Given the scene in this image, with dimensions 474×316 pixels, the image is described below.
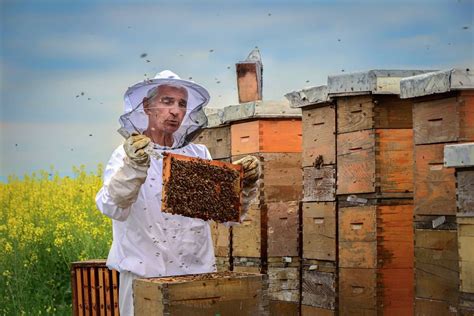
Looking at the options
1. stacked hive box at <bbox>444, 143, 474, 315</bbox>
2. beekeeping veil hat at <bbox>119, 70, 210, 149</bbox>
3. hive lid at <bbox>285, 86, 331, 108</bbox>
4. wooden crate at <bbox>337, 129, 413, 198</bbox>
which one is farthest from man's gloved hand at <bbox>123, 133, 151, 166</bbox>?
hive lid at <bbox>285, 86, 331, 108</bbox>

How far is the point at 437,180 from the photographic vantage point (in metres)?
5.58

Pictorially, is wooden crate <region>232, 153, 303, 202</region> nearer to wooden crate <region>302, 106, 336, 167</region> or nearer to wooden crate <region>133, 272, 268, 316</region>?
wooden crate <region>302, 106, 336, 167</region>

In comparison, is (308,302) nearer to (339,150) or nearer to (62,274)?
(339,150)

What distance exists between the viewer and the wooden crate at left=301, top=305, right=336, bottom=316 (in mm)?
7005

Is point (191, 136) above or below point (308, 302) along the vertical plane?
above

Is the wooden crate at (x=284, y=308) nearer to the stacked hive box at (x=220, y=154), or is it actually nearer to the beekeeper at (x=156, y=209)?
the stacked hive box at (x=220, y=154)

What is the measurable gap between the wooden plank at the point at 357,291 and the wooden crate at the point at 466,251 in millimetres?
1485

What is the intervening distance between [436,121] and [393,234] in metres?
1.18

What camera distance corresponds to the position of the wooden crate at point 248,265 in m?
7.89

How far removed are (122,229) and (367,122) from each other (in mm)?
2361

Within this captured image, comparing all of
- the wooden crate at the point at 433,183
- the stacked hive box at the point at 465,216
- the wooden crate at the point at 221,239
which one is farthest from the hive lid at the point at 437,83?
the wooden crate at the point at 221,239

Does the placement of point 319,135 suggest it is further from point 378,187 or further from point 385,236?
point 385,236

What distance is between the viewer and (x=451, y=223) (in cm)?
546

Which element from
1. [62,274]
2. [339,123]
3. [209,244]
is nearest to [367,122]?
[339,123]
